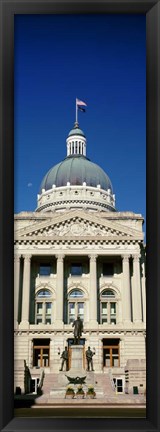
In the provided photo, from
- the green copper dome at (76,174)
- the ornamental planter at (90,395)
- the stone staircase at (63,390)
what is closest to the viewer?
the ornamental planter at (90,395)

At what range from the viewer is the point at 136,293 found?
42625 mm

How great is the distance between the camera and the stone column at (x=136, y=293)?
138 ft

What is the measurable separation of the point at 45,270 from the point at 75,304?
357cm

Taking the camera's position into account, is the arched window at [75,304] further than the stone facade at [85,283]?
Yes

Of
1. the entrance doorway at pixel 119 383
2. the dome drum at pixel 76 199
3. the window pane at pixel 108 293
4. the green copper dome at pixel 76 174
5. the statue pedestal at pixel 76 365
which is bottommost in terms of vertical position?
the entrance doorway at pixel 119 383

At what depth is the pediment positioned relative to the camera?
43.7 meters

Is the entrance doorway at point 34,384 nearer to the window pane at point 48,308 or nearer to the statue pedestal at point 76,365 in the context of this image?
the statue pedestal at point 76,365

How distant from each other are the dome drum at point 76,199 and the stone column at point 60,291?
14120 millimetres

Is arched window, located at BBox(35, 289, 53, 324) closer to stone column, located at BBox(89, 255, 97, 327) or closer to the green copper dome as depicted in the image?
stone column, located at BBox(89, 255, 97, 327)

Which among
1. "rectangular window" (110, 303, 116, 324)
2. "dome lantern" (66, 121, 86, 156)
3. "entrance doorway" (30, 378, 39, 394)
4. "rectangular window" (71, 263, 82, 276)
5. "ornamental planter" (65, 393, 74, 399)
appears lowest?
"entrance doorway" (30, 378, 39, 394)

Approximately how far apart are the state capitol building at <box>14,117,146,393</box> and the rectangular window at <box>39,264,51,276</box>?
8cm

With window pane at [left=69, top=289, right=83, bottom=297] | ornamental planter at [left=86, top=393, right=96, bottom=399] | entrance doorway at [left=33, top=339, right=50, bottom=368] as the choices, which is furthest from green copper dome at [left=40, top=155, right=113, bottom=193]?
ornamental planter at [left=86, top=393, right=96, bottom=399]

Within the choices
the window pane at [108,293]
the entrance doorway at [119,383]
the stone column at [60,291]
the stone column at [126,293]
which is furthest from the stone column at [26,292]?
the entrance doorway at [119,383]
